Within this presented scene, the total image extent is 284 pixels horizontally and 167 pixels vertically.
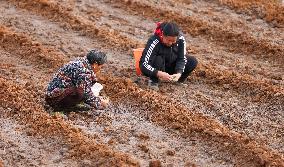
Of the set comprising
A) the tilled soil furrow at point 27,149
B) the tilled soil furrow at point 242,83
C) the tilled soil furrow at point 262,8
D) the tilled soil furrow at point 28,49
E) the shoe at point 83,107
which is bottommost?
the tilled soil furrow at point 27,149

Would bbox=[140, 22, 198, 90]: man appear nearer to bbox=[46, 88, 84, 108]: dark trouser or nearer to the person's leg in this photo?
the person's leg

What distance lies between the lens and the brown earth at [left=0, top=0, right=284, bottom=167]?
22.4 ft

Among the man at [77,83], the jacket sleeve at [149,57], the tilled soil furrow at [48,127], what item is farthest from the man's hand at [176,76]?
the tilled soil furrow at [48,127]

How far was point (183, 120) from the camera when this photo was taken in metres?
7.52

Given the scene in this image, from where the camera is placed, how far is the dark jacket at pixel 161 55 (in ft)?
26.9

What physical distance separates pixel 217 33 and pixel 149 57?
111 inches

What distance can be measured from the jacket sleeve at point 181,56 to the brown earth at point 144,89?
370 millimetres

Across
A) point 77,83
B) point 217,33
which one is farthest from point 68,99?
point 217,33

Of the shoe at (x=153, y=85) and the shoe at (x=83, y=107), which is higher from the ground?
the shoe at (x=153, y=85)

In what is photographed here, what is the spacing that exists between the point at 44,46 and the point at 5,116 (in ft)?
8.58

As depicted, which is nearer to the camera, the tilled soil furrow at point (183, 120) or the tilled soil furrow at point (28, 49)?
the tilled soil furrow at point (183, 120)

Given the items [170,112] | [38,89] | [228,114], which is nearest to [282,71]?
[228,114]

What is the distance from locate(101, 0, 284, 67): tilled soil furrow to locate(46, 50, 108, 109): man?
358 cm

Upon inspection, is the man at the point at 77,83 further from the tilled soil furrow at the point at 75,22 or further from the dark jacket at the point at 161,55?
the tilled soil furrow at the point at 75,22
